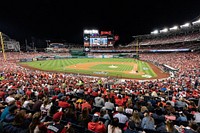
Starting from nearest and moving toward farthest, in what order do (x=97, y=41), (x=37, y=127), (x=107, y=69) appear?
(x=37, y=127)
(x=107, y=69)
(x=97, y=41)

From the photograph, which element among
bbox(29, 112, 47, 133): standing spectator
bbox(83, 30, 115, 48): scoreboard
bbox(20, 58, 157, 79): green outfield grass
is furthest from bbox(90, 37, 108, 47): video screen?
bbox(29, 112, 47, 133): standing spectator

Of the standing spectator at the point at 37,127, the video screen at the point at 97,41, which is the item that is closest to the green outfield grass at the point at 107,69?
the standing spectator at the point at 37,127

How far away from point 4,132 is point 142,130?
4.38 meters

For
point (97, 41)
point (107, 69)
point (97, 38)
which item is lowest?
point (107, 69)

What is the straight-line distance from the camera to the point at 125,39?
119812 mm

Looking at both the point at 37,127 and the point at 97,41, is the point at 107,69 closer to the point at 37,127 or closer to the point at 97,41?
the point at 37,127

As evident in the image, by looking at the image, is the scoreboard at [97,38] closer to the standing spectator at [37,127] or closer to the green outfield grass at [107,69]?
the green outfield grass at [107,69]

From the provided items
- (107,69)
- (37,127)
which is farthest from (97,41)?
(37,127)

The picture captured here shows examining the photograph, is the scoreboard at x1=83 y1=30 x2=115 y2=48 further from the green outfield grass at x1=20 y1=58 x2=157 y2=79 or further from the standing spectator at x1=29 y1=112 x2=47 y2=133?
the standing spectator at x1=29 y1=112 x2=47 y2=133

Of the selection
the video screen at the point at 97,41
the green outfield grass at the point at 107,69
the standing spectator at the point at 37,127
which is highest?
the video screen at the point at 97,41

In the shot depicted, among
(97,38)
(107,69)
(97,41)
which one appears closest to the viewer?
(107,69)

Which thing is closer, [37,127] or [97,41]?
[37,127]

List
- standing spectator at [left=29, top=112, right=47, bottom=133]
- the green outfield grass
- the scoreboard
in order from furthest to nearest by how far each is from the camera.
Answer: the scoreboard, the green outfield grass, standing spectator at [left=29, top=112, right=47, bottom=133]

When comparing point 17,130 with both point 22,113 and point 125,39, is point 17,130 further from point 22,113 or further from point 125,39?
point 125,39
